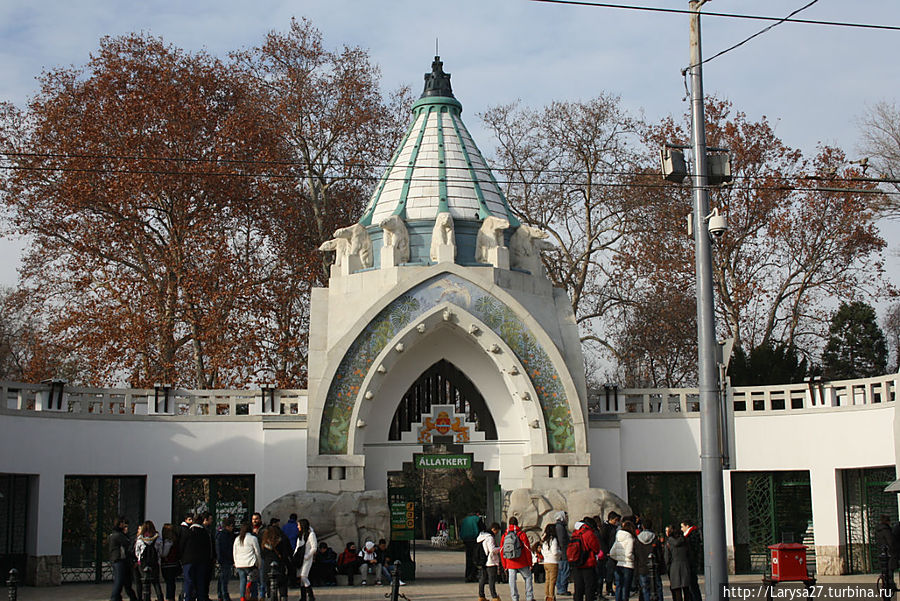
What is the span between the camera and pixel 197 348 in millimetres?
29344

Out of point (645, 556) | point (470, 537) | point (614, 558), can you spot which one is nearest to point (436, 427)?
point (470, 537)

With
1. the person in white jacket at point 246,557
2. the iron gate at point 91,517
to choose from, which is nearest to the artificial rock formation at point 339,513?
the iron gate at point 91,517

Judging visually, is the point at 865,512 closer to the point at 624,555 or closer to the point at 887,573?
the point at 887,573

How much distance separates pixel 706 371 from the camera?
12594mm

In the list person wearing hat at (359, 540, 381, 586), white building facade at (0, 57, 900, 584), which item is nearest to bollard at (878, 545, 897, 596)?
white building facade at (0, 57, 900, 584)

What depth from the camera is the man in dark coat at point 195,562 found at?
49.1 feet

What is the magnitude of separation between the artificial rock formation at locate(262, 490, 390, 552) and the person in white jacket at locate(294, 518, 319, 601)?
4.00 m

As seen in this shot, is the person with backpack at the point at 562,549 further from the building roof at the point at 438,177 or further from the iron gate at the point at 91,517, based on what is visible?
the iron gate at the point at 91,517

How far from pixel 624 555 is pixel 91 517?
11699 millimetres

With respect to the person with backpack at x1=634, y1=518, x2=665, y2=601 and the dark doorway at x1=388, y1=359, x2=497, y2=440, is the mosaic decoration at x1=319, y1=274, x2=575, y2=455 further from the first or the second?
the person with backpack at x1=634, y1=518, x2=665, y2=601

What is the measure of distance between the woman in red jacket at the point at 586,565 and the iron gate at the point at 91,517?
33.8 ft

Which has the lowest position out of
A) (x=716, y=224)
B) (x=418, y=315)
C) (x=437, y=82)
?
(x=716, y=224)

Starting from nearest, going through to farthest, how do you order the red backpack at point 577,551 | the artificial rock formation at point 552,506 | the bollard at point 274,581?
the bollard at point 274,581
the red backpack at point 577,551
the artificial rock formation at point 552,506

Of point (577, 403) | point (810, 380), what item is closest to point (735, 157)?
point (810, 380)
